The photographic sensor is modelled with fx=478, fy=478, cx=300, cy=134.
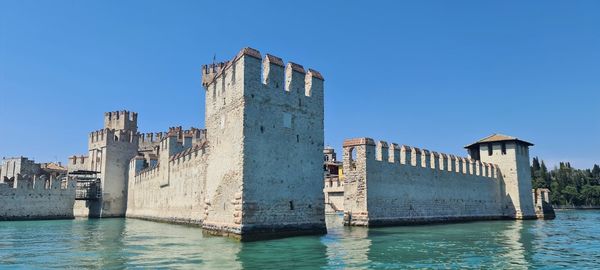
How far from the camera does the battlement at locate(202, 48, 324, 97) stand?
1850 centimetres

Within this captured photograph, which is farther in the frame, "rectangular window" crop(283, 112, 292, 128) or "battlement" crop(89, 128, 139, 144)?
"battlement" crop(89, 128, 139, 144)

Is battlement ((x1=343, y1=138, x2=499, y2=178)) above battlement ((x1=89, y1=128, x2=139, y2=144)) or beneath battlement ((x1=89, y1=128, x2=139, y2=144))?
beneath

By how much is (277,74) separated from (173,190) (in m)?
16.4

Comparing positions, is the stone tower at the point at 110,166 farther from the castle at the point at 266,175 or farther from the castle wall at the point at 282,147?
the castle wall at the point at 282,147

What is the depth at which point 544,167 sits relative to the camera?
307 ft

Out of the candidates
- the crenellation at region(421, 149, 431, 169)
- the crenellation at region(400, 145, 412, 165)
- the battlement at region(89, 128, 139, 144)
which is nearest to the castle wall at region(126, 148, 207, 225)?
the battlement at region(89, 128, 139, 144)

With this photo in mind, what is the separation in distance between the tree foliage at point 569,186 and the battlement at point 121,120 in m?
65.2

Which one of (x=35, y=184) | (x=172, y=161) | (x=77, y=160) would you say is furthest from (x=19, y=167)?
(x=172, y=161)

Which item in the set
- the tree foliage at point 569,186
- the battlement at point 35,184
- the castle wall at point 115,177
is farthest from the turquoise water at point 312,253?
the tree foliage at point 569,186

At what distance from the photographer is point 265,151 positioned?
60.5 feet

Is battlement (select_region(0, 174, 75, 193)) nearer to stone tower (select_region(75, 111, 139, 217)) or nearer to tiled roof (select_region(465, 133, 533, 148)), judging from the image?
stone tower (select_region(75, 111, 139, 217))

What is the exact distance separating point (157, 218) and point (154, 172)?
169 inches

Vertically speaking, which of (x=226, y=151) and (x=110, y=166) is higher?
(x=110, y=166)

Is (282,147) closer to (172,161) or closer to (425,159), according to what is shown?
(425,159)
